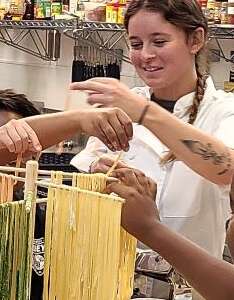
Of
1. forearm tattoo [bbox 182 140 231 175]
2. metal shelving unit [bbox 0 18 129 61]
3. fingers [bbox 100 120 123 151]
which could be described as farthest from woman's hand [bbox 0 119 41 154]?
metal shelving unit [bbox 0 18 129 61]

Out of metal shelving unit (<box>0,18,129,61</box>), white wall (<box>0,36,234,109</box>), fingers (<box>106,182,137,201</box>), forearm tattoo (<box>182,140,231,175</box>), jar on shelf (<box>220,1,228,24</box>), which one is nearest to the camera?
fingers (<box>106,182,137,201</box>)

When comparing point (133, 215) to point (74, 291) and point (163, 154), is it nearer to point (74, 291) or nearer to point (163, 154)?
point (74, 291)

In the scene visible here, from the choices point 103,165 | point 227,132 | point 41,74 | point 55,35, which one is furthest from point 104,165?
point 41,74

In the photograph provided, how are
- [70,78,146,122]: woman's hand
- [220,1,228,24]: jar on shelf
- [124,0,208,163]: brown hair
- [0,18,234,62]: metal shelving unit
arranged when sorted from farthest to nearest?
[0,18,234,62]: metal shelving unit → [220,1,228,24]: jar on shelf → [124,0,208,163]: brown hair → [70,78,146,122]: woman's hand

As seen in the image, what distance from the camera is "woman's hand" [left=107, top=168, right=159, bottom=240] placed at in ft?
3.14

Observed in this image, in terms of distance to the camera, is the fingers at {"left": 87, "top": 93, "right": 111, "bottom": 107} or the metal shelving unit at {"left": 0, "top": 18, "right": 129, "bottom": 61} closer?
the fingers at {"left": 87, "top": 93, "right": 111, "bottom": 107}

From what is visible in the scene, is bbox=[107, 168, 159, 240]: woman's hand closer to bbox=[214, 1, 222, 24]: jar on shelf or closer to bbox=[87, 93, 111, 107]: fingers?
bbox=[87, 93, 111, 107]: fingers

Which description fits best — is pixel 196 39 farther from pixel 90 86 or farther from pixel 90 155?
pixel 90 86

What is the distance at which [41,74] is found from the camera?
3.41 metres

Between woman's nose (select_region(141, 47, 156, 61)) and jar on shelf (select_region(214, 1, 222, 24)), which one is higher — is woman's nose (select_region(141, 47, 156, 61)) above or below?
below

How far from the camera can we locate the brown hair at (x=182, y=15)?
140 centimetres

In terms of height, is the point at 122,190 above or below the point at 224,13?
below

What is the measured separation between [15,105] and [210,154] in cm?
51

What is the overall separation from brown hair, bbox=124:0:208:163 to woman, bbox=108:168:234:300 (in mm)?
386
